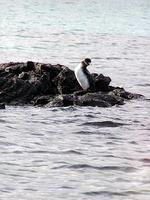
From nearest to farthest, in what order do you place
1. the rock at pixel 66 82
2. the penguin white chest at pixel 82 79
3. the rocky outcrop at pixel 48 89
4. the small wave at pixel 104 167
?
the small wave at pixel 104 167 < the rocky outcrop at pixel 48 89 < the penguin white chest at pixel 82 79 < the rock at pixel 66 82

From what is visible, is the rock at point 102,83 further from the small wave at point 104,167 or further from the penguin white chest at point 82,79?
the small wave at point 104,167

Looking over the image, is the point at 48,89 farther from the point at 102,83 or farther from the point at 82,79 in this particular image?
the point at 102,83

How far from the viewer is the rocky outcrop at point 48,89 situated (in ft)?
77.0

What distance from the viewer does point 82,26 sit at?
67125mm

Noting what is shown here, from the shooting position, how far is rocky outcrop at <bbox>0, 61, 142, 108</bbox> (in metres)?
23.5

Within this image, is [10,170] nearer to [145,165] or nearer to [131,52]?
[145,165]

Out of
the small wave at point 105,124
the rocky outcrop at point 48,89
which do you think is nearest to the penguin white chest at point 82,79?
the rocky outcrop at point 48,89

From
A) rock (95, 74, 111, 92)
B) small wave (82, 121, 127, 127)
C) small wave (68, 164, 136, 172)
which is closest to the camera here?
small wave (68, 164, 136, 172)

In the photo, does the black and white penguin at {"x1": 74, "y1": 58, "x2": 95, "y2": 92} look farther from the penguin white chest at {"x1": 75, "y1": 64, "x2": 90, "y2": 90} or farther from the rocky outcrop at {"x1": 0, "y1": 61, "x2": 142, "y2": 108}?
the rocky outcrop at {"x1": 0, "y1": 61, "x2": 142, "y2": 108}

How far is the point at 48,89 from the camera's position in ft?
80.0

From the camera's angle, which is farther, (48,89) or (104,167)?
(48,89)

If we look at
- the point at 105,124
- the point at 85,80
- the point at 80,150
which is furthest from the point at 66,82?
the point at 80,150

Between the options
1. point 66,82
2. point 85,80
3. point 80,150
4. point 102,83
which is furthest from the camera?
point 102,83

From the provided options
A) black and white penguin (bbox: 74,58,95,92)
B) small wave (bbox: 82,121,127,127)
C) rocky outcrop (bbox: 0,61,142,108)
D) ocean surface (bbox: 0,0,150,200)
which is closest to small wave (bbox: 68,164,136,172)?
ocean surface (bbox: 0,0,150,200)
